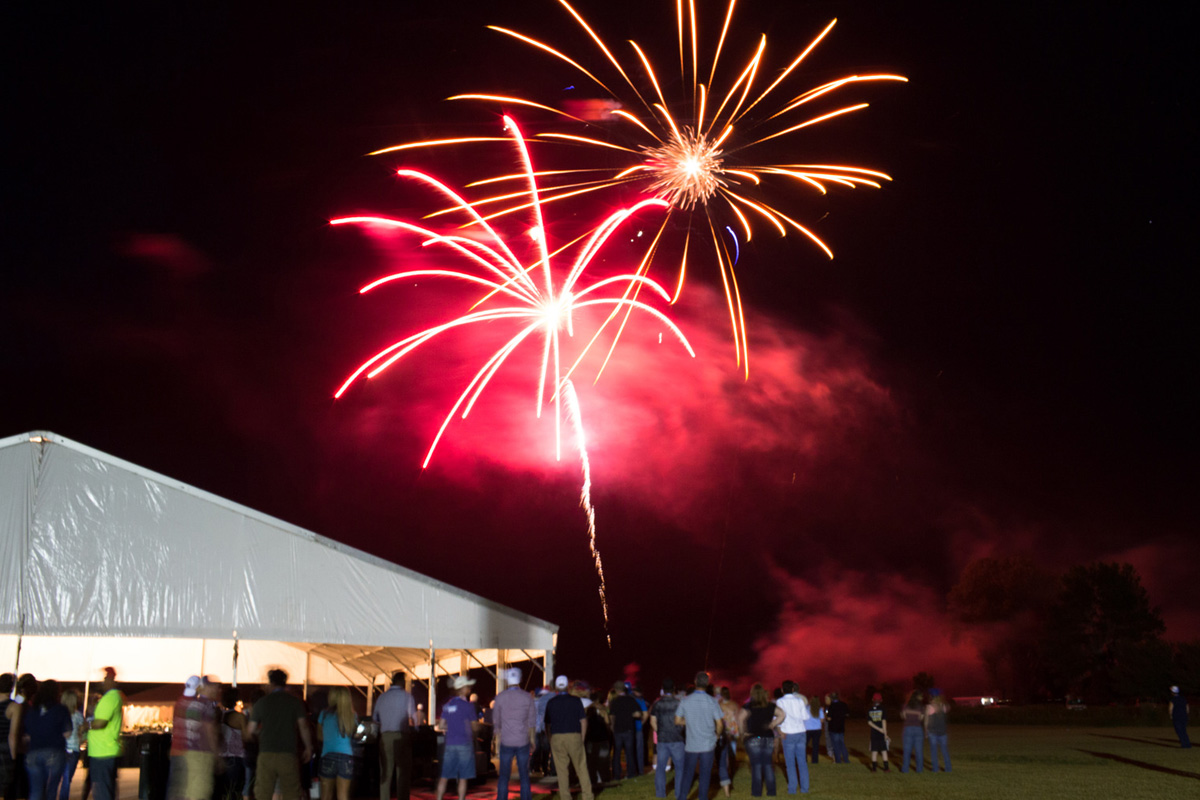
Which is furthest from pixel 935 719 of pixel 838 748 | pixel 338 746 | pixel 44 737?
pixel 44 737

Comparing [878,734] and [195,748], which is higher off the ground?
[195,748]

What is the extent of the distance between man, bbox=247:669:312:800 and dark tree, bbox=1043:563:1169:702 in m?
70.4

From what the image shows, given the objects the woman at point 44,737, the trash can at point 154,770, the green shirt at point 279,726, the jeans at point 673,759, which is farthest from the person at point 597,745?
the woman at point 44,737

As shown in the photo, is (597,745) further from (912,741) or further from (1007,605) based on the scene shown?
(1007,605)

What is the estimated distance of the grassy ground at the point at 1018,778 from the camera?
1264 cm

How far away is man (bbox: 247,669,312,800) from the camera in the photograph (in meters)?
8.70

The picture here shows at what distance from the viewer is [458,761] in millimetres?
10297

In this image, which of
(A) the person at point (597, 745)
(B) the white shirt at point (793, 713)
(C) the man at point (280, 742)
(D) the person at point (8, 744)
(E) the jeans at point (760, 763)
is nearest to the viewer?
(C) the man at point (280, 742)

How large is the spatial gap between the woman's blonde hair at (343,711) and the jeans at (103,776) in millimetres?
Result: 2328

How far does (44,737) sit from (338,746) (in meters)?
2.66

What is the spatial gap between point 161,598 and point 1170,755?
1907cm

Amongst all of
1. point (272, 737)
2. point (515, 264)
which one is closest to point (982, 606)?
point (515, 264)

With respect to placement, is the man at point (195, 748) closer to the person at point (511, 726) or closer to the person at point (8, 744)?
the person at point (8, 744)

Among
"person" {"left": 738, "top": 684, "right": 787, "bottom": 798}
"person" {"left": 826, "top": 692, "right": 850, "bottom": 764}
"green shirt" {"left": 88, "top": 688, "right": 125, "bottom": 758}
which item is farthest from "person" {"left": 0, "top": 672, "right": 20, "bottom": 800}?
"person" {"left": 826, "top": 692, "right": 850, "bottom": 764}
